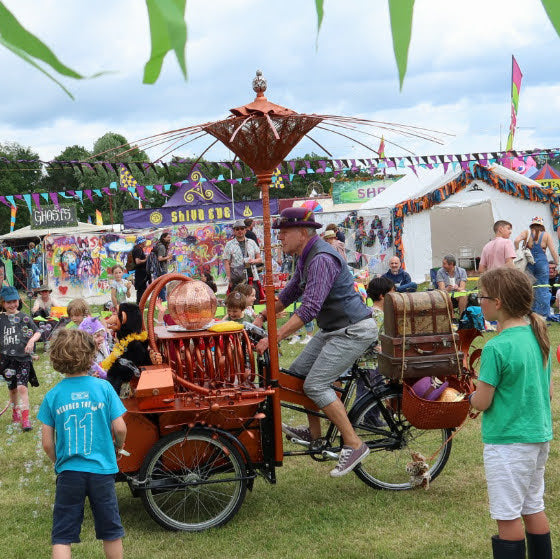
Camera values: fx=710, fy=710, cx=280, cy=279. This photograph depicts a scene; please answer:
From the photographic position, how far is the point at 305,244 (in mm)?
4367

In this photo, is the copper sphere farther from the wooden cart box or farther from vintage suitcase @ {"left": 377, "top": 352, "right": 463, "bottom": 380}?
vintage suitcase @ {"left": 377, "top": 352, "right": 463, "bottom": 380}

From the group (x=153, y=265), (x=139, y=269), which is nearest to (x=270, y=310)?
(x=139, y=269)

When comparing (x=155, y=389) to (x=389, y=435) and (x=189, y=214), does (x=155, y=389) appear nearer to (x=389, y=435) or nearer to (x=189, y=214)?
(x=389, y=435)

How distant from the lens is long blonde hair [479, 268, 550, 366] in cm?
297

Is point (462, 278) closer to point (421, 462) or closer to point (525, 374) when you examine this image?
point (421, 462)

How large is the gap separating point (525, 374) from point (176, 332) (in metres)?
2.20

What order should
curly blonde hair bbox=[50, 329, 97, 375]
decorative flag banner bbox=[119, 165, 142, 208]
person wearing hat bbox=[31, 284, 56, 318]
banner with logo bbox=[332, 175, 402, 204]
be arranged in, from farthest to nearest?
banner with logo bbox=[332, 175, 402, 204] → decorative flag banner bbox=[119, 165, 142, 208] → person wearing hat bbox=[31, 284, 56, 318] → curly blonde hair bbox=[50, 329, 97, 375]

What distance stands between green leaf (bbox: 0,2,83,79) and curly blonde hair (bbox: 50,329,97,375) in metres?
2.53

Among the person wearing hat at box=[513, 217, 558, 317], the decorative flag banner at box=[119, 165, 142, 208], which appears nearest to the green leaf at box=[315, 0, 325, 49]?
the person wearing hat at box=[513, 217, 558, 317]

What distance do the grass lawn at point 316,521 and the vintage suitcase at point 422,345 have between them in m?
0.99

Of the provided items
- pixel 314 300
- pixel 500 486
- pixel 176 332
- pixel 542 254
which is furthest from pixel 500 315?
pixel 542 254

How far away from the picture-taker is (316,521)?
4465 mm

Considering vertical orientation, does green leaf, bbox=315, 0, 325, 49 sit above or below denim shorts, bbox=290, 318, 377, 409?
above

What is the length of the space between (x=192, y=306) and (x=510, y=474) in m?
2.12
